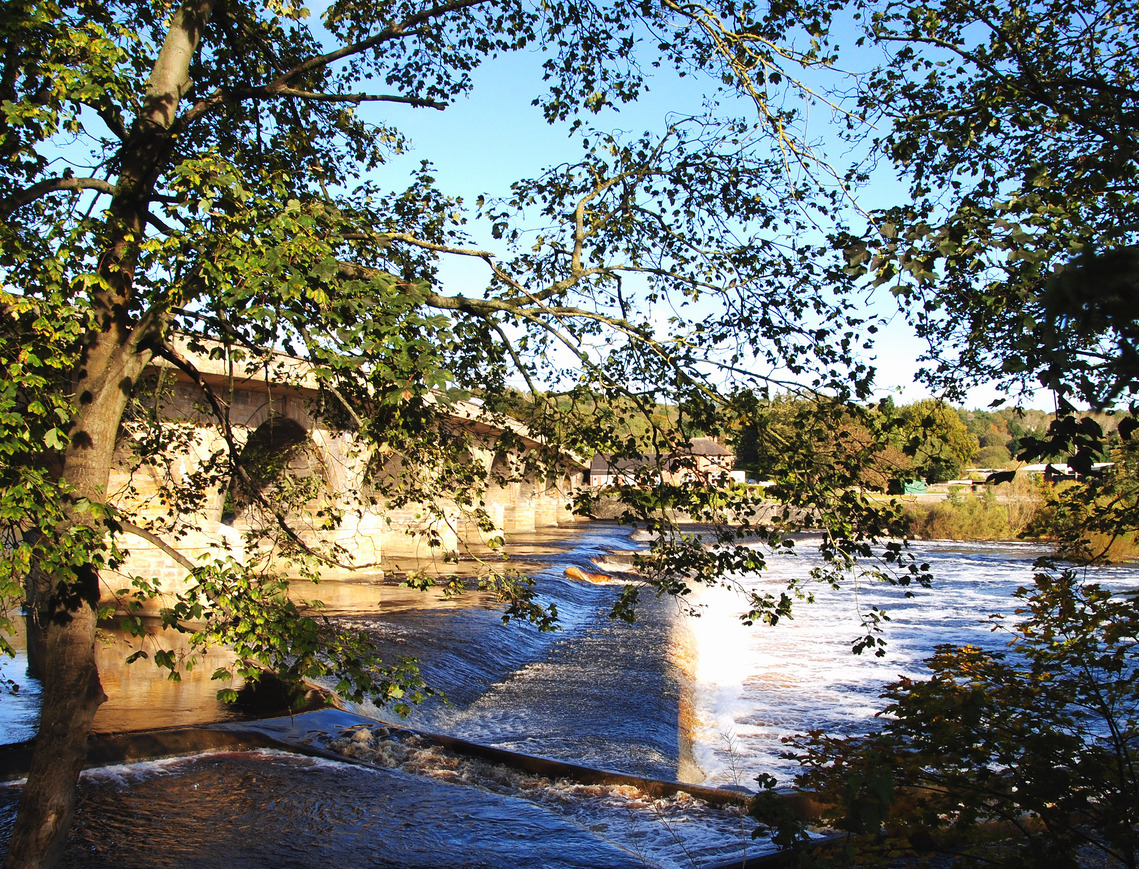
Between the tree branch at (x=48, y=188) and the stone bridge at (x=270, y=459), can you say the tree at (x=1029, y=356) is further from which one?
the tree branch at (x=48, y=188)

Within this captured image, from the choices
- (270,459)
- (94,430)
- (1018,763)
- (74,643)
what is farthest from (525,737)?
(1018,763)

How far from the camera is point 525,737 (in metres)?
9.12

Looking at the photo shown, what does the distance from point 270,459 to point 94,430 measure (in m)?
1.87

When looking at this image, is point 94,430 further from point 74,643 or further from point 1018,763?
point 1018,763

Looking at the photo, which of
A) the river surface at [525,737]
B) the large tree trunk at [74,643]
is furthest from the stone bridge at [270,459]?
the river surface at [525,737]

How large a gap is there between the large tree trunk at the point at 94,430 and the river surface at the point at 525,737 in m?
1.72

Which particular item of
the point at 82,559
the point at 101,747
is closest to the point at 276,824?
the point at 101,747

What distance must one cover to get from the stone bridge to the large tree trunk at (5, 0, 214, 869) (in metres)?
0.45

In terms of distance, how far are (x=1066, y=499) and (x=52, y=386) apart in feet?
20.7

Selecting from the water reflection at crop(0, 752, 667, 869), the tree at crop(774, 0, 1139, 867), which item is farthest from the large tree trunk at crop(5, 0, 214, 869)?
the tree at crop(774, 0, 1139, 867)

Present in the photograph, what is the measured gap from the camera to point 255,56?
5684mm

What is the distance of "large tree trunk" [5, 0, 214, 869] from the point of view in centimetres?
382

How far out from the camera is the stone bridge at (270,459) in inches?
203

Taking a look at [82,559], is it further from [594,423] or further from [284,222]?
[594,423]
